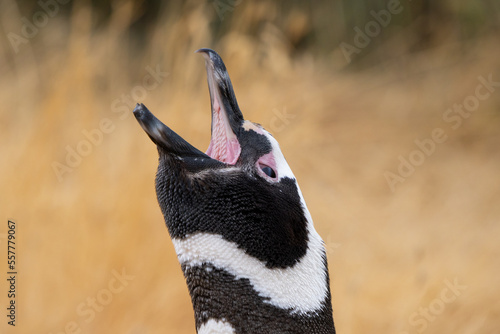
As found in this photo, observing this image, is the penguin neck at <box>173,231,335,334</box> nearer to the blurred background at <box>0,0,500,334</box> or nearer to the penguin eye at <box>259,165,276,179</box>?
the penguin eye at <box>259,165,276,179</box>

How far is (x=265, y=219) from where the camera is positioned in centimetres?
70

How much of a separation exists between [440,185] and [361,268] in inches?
30.6

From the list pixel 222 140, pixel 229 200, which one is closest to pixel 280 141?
pixel 222 140

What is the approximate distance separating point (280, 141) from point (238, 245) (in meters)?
1.13

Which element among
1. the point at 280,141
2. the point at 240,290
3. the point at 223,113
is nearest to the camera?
the point at 240,290

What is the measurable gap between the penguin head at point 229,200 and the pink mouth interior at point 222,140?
0.03 m

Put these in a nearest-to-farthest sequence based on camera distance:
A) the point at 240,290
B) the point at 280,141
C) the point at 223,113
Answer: the point at 240,290 → the point at 223,113 → the point at 280,141

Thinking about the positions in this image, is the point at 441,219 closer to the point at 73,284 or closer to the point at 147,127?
the point at 73,284

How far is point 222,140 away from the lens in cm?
79

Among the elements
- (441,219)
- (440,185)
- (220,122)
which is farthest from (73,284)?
(440,185)

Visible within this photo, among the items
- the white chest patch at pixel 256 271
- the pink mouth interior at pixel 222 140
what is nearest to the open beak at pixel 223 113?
the pink mouth interior at pixel 222 140

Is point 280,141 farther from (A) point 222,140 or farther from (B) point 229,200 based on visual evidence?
(B) point 229,200

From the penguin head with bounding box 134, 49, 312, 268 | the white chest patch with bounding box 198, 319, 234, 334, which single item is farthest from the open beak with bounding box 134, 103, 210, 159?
the white chest patch with bounding box 198, 319, 234, 334

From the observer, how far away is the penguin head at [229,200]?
68cm
